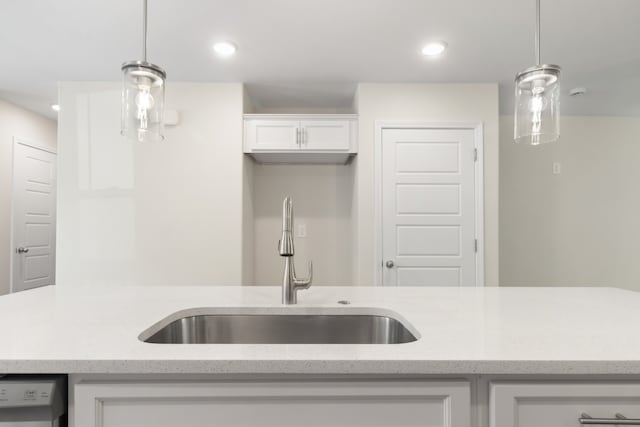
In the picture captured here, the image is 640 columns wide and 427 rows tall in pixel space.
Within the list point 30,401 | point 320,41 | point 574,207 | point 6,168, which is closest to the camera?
point 30,401

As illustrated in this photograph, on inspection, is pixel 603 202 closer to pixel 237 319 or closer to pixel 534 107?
pixel 534 107

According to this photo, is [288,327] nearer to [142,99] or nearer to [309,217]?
[142,99]

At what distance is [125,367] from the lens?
76cm

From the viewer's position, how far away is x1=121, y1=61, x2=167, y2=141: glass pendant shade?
4.17 ft

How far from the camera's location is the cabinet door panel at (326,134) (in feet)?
10.4

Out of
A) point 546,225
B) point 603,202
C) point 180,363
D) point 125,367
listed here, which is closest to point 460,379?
point 180,363

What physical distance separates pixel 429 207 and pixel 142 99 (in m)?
2.51

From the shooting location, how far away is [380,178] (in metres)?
3.15

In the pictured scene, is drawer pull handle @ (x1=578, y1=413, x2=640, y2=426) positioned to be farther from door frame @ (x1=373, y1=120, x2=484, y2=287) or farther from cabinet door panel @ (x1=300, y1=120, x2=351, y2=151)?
cabinet door panel @ (x1=300, y1=120, x2=351, y2=151)

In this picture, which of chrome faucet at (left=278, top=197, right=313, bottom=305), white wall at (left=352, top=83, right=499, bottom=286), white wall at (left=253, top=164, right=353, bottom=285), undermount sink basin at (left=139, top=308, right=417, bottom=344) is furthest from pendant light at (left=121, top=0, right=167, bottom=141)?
white wall at (left=253, top=164, right=353, bottom=285)

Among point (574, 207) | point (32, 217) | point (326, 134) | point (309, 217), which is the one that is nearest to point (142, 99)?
point (326, 134)

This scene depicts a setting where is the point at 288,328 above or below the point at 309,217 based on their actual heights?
below

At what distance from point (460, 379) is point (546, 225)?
394 centimetres

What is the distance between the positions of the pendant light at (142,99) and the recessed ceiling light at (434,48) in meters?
1.92
